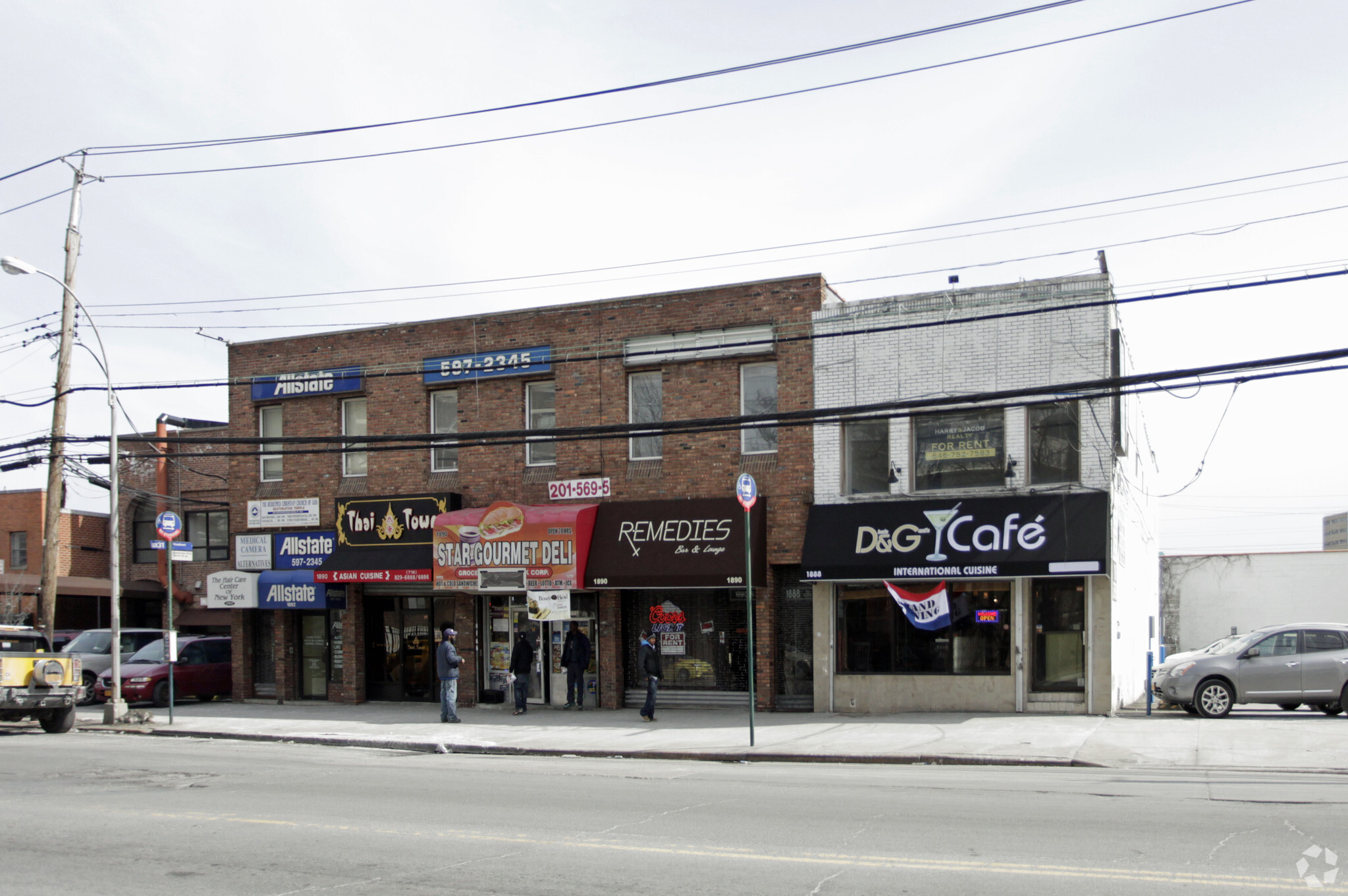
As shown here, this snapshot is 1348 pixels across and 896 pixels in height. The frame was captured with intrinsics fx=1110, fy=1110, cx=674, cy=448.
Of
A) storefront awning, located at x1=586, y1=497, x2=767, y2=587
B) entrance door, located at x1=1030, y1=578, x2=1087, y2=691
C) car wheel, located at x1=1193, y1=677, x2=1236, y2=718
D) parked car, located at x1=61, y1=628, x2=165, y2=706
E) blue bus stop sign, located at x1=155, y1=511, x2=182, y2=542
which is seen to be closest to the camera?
car wheel, located at x1=1193, y1=677, x2=1236, y2=718

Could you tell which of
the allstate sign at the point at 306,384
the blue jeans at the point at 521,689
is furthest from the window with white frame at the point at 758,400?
the allstate sign at the point at 306,384

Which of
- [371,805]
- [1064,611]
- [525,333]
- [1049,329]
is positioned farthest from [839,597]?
[371,805]

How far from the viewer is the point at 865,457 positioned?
67.7 feet

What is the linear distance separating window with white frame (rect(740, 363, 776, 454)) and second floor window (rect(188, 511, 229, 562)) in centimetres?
2134

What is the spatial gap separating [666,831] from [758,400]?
12.7 meters

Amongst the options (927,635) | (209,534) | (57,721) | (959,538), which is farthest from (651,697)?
(209,534)

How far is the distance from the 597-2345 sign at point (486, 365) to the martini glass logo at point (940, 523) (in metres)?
8.42

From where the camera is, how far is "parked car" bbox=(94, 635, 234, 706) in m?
25.3

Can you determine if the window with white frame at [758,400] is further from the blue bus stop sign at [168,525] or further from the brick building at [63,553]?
the brick building at [63,553]

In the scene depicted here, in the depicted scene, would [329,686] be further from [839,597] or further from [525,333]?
[839,597]

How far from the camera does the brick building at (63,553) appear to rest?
121 feet

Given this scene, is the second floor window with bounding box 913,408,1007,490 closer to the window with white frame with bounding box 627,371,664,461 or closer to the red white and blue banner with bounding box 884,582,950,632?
the red white and blue banner with bounding box 884,582,950,632

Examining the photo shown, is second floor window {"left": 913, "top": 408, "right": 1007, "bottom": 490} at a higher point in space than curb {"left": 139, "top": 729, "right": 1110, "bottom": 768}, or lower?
higher

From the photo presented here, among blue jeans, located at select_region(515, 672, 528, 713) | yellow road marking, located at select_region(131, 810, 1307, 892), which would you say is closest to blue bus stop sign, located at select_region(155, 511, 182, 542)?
blue jeans, located at select_region(515, 672, 528, 713)
